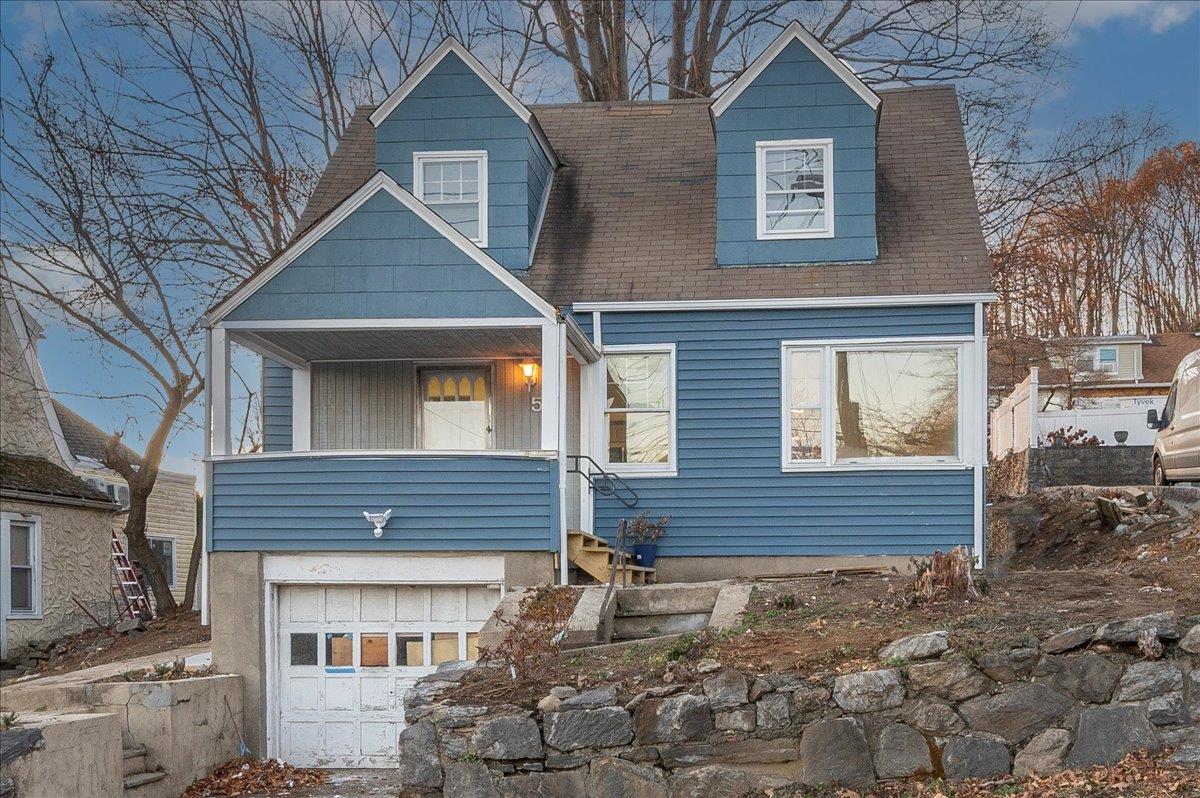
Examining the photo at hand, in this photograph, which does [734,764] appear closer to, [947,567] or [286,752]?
→ [947,567]

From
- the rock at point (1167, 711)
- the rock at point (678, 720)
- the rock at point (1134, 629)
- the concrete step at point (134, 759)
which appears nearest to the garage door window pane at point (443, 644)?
the concrete step at point (134, 759)

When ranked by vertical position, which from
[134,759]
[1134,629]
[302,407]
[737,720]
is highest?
[302,407]

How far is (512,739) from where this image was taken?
328 inches

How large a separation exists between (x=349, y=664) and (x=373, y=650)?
29 cm

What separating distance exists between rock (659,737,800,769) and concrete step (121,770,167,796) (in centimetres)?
559

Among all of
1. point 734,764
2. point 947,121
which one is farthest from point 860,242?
point 734,764

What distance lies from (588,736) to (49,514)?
1414 cm

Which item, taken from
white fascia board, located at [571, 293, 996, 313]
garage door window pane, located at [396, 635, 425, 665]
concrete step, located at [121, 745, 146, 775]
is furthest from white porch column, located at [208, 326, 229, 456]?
white fascia board, located at [571, 293, 996, 313]

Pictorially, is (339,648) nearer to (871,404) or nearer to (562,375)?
(562,375)

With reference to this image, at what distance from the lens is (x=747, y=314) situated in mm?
14078

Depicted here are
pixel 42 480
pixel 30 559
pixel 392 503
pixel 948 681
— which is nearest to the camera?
pixel 948 681

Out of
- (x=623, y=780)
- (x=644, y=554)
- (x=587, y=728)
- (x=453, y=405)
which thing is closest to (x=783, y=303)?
(x=644, y=554)

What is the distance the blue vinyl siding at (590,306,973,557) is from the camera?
13.8 metres

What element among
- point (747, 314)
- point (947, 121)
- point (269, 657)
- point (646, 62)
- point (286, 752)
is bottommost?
A: point (286, 752)
